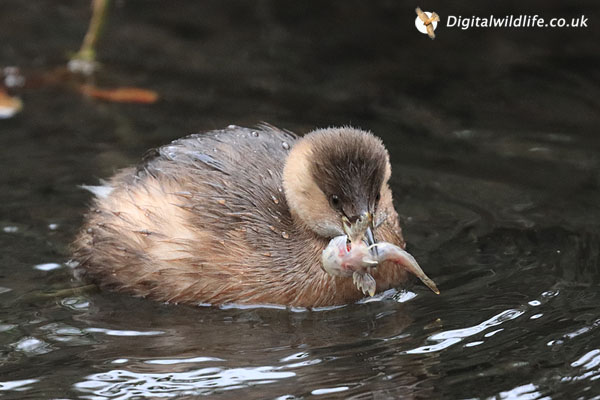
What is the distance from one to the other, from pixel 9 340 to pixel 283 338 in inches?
60.2

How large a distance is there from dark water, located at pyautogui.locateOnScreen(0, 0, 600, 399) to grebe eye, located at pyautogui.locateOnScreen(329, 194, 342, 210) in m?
0.66

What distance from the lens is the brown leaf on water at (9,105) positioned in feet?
30.5

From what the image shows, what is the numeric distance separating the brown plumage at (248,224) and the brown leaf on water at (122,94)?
3358 millimetres

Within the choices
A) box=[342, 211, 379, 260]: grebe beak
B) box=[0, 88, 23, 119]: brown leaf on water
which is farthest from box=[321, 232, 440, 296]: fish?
box=[0, 88, 23, 119]: brown leaf on water

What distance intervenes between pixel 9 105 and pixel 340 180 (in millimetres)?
4714

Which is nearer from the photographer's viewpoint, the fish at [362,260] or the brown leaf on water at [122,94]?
the fish at [362,260]

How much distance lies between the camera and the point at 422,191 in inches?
307

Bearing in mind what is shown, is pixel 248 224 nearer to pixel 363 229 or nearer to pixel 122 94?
pixel 363 229

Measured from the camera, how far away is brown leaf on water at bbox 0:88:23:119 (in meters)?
9.30

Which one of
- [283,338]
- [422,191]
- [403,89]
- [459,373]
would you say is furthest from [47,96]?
[459,373]

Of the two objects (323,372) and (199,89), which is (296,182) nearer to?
(323,372)
